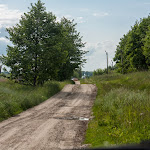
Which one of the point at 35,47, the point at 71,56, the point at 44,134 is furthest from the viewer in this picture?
the point at 71,56

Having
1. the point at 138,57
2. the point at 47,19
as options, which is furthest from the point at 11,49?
the point at 138,57

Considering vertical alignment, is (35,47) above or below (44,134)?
above

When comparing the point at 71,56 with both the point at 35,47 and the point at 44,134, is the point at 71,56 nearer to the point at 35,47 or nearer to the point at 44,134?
the point at 35,47

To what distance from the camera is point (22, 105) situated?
1886cm

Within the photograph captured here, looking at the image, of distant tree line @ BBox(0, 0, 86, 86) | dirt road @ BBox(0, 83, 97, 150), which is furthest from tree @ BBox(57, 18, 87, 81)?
dirt road @ BBox(0, 83, 97, 150)

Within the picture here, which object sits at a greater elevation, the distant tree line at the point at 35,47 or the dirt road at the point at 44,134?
the distant tree line at the point at 35,47

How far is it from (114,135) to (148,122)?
178 cm

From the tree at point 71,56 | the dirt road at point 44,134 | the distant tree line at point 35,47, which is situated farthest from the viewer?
the tree at point 71,56

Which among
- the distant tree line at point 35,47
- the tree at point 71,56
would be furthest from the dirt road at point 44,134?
the tree at point 71,56

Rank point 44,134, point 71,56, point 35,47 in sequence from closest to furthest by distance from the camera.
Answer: point 44,134 < point 35,47 < point 71,56

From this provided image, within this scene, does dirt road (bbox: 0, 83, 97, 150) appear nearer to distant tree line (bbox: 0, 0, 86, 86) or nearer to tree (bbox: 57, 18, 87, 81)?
distant tree line (bbox: 0, 0, 86, 86)

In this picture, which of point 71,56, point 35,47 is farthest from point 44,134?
point 71,56

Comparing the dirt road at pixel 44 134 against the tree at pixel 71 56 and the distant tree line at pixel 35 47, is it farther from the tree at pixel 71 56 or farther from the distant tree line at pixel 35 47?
the tree at pixel 71 56

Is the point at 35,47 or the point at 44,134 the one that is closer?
the point at 44,134
